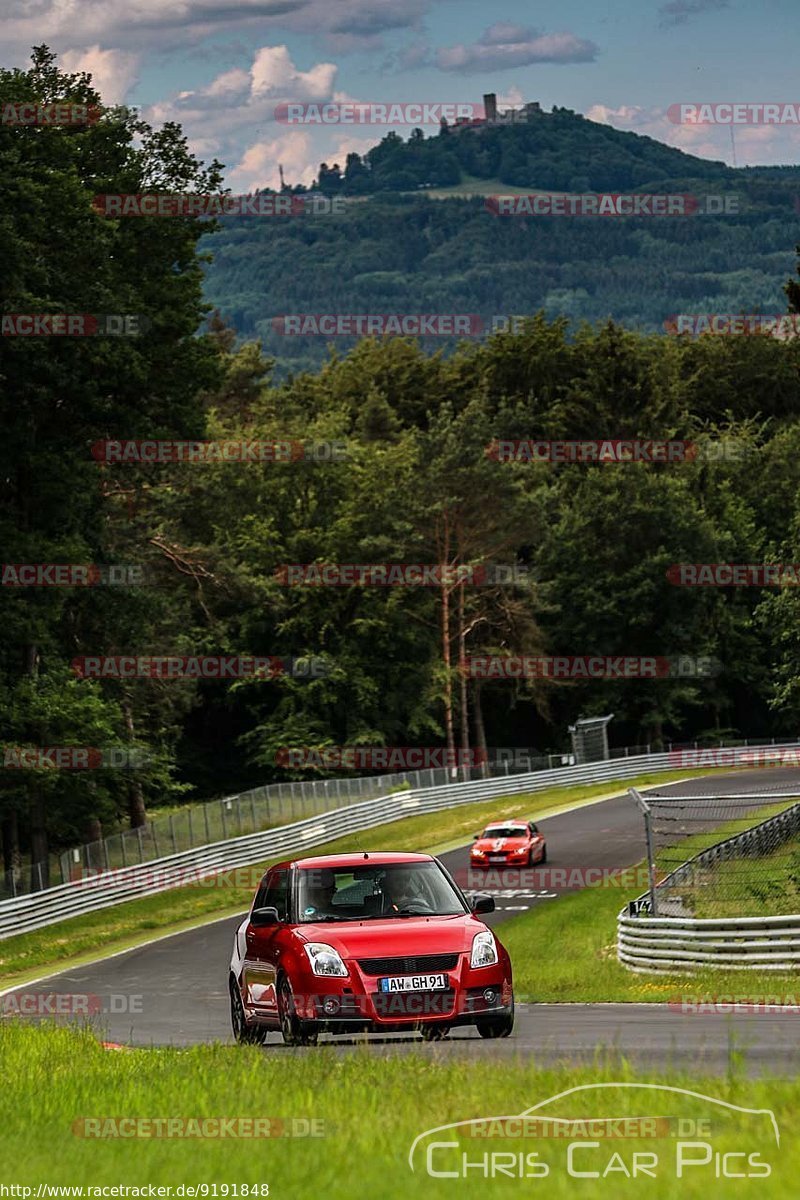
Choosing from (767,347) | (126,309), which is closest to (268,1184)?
(126,309)

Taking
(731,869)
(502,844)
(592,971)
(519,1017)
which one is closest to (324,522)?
(502,844)

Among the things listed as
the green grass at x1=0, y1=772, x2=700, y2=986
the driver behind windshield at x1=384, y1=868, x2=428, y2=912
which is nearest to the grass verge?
the driver behind windshield at x1=384, y1=868, x2=428, y2=912

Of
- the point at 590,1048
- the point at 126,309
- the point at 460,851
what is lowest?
the point at 460,851

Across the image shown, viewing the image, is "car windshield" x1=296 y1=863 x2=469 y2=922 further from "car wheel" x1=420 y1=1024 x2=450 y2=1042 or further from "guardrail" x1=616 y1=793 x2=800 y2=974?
"guardrail" x1=616 y1=793 x2=800 y2=974

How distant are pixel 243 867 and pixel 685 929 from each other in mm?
25945

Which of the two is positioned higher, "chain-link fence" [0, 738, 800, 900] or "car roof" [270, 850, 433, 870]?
"car roof" [270, 850, 433, 870]

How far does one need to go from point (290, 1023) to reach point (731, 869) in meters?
20.7

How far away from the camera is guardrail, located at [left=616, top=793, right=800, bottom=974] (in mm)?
22625

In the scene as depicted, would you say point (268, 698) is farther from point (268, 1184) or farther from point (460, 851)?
point (268, 1184)

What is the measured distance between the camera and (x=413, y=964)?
1314 centimetres

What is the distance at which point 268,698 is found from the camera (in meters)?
87.5

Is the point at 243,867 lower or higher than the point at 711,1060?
lower

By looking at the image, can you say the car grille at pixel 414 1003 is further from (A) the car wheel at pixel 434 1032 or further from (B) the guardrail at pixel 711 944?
(B) the guardrail at pixel 711 944

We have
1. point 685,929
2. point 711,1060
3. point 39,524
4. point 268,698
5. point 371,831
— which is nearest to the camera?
point 711,1060
